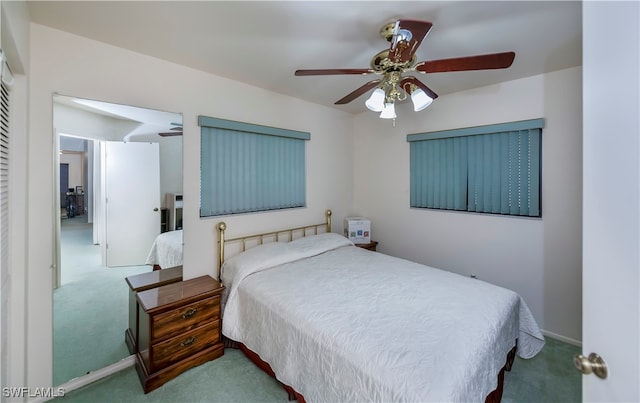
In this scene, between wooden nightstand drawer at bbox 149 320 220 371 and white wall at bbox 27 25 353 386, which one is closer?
white wall at bbox 27 25 353 386

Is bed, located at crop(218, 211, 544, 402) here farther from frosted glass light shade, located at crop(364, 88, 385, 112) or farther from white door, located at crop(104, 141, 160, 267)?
frosted glass light shade, located at crop(364, 88, 385, 112)

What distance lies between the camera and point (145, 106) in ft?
6.95

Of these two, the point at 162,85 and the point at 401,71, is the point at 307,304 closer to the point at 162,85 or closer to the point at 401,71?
the point at 401,71

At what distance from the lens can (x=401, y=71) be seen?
5.60ft

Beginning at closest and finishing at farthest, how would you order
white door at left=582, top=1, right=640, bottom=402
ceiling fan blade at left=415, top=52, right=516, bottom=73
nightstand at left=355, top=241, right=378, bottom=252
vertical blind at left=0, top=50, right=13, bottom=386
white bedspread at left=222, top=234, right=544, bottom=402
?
white door at left=582, top=1, right=640, bottom=402 < white bedspread at left=222, top=234, right=544, bottom=402 < vertical blind at left=0, top=50, right=13, bottom=386 < ceiling fan blade at left=415, top=52, right=516, bottom=73 < nightstand at left=355, top=241, right=378, bottom=252

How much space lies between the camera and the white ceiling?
1.53m

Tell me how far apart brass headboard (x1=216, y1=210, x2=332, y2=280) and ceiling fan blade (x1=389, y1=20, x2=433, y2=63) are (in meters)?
2.02

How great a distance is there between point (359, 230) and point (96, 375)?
2.82 m

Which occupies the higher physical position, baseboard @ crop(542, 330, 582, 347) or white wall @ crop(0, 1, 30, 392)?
white wall @ crop(0, 1, 30, 392)

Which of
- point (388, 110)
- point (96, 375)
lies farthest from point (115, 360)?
point (388, 110)

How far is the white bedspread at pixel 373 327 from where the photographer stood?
1190 millimetres

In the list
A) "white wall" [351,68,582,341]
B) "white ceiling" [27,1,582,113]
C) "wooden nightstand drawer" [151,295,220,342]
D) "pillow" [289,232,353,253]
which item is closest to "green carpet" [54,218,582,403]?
"wooden nightstand drawer" [151,295,220,342]

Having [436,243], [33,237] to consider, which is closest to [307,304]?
[33,237]

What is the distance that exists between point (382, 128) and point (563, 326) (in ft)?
9.16
